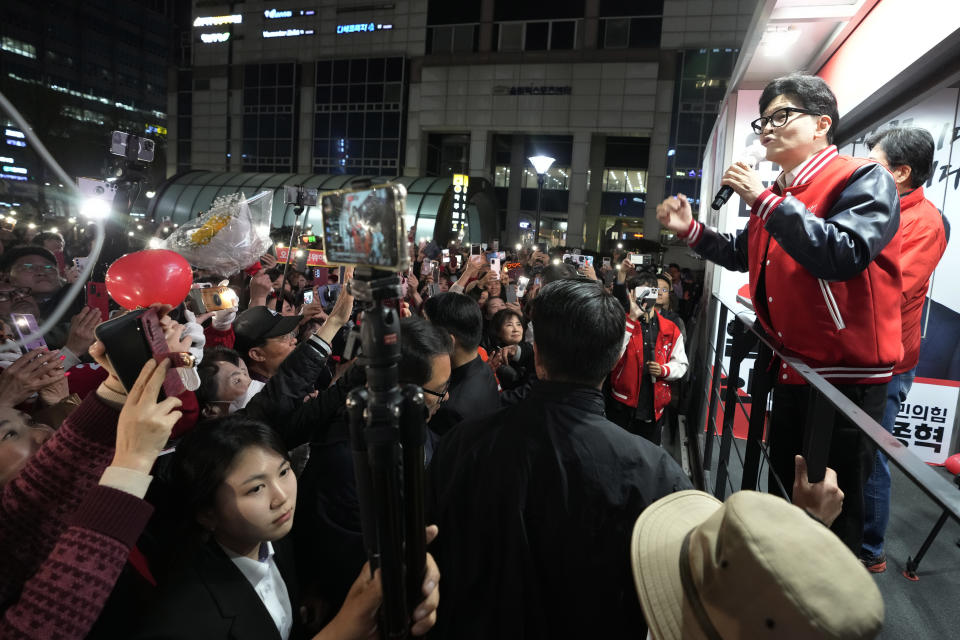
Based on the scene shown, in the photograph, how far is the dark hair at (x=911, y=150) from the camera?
104 inches

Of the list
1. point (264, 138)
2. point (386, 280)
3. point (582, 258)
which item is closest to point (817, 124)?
point (386, 280)

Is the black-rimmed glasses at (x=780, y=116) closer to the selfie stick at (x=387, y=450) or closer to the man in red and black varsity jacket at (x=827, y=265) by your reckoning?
the man in red and black varsity jacket at (x=827, y=265)

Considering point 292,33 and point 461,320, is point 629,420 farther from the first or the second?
point 292,33

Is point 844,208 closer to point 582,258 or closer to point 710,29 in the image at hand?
point 582,258

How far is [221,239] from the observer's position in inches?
156

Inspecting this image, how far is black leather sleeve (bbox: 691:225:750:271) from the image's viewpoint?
2715 millimetres

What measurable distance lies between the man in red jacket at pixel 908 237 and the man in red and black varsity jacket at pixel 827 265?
2.28 ft

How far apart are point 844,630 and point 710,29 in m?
29.9

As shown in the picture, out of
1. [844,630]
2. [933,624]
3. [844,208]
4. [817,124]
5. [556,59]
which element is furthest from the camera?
[556,59]

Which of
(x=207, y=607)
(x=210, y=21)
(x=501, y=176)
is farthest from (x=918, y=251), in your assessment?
(x=210, y=21)

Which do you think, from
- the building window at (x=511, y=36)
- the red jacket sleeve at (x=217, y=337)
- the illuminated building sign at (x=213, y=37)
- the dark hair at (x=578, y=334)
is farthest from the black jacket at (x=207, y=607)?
the illuminated building sign at (x=213, y=37)

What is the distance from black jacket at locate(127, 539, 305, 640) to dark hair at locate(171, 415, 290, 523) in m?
0.14

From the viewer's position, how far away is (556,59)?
1080 inches

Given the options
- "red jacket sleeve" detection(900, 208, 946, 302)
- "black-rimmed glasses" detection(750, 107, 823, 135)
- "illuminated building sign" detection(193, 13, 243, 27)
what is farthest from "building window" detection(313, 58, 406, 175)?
"black-rimmed glasses" detection(750, 107, 823, 135)
